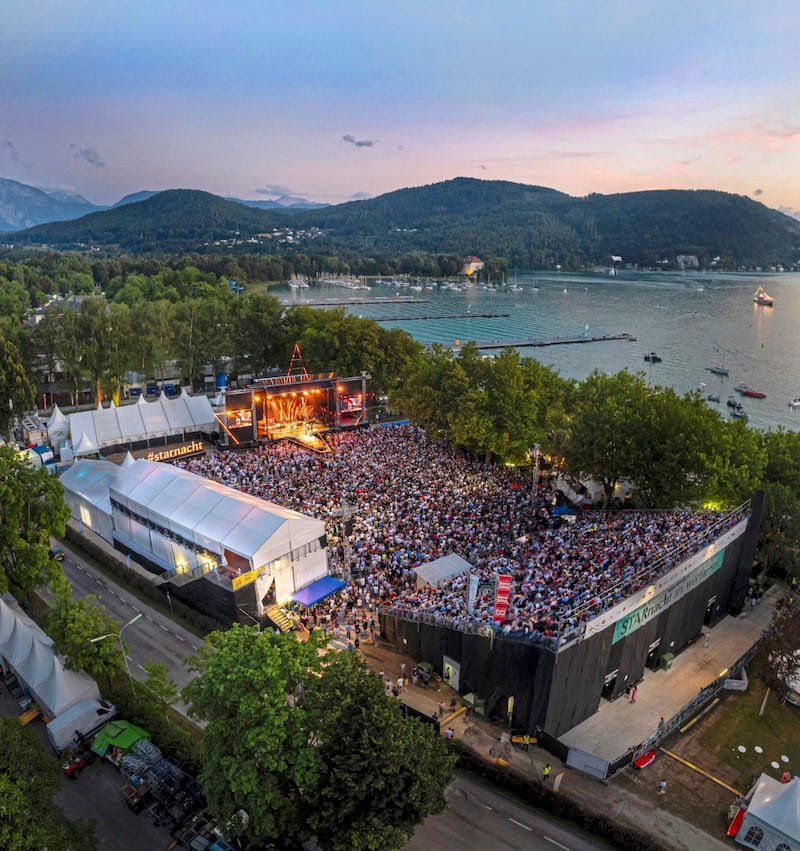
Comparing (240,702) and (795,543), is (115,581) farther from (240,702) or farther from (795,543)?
(795,543)

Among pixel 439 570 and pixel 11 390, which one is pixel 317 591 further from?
pixel 11 390

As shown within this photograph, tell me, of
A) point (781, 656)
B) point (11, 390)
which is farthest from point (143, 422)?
point (781, 656)

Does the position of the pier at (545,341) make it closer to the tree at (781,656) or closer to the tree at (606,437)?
the tree at (606,437)

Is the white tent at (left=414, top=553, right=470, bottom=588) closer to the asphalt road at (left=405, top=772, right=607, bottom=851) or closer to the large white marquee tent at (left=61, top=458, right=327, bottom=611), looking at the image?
the large white marquee tent at (left=61, top=458, right=327, bottom=611)

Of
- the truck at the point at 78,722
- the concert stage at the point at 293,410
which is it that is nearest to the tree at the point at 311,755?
the truck at the point at 78,722

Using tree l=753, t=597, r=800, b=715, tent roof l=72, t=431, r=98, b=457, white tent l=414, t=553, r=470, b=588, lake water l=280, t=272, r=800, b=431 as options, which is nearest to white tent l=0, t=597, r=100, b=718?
white tent l=414, t=553, r=470, b=588

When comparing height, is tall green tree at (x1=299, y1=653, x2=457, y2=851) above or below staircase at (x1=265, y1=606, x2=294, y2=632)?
above

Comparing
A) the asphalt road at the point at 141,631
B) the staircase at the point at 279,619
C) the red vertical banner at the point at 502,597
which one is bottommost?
the asphalt road at the point at 141,631
